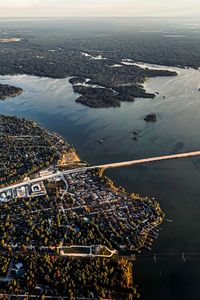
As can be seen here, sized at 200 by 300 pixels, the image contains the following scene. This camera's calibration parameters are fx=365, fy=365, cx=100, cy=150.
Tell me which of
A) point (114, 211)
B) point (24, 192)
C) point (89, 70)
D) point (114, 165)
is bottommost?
point (114, 211)

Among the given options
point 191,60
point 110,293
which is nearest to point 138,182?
point 110,293

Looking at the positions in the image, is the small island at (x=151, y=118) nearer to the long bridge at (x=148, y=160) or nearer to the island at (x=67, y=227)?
the long bridge at (x=148, y=160)

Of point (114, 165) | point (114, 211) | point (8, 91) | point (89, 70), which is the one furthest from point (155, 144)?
point (89, 70)

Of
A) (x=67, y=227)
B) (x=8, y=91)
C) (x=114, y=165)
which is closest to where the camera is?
(x=67, y=227)

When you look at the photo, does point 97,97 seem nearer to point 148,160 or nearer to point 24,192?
point 148,160

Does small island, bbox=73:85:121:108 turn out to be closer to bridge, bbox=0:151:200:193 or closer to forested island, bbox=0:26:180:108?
forested island, bbox=0:26:180:108

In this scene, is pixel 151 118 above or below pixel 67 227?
above

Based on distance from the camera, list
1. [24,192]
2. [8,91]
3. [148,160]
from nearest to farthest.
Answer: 1. [24,192]
2. [148,160]
3. [8,91]
